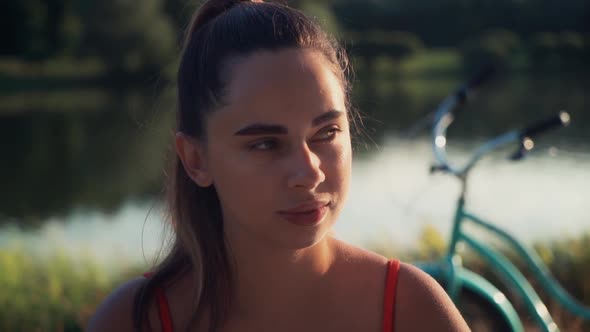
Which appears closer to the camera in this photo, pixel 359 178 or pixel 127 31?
pixel 359 178

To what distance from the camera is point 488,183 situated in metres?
9.83

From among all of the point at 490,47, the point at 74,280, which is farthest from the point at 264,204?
the point at 490,47

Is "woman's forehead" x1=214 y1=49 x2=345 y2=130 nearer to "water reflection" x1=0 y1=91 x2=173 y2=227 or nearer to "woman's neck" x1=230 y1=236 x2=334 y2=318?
"woman's neck" x1=230 y1=236 x2=334 y2=318

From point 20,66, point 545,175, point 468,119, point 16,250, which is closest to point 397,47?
point 468,119

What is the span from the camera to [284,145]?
1.34m

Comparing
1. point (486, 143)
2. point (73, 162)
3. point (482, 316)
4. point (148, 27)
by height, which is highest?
point (148, 27)

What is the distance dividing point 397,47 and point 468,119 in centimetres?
628

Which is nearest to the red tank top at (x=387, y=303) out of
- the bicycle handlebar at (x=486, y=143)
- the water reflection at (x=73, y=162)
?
the bicycle handlebar at (x=486, y=143)

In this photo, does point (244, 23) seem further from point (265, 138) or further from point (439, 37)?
point (439, 37)

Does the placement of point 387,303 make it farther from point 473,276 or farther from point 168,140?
point 473,276

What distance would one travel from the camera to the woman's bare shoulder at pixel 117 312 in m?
1.46

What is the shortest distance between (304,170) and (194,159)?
34 cm

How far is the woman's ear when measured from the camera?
152 centimetres

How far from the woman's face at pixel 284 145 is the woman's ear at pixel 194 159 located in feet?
0.38
